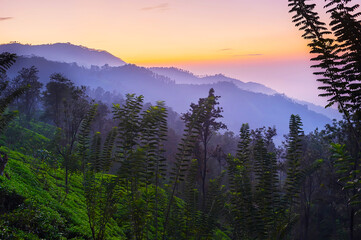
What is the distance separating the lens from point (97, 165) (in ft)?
38.1

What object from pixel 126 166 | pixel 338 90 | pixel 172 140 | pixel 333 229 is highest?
pixel 338 90

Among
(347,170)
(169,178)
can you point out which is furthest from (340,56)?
(169,178)

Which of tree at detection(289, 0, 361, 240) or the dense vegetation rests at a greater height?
tree at detection(289, 0, 361, 240)

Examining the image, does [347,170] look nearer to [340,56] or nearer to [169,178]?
[340,56]

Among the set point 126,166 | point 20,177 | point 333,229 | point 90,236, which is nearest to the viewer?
point 126,166

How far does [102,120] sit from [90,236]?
5910 centimetres

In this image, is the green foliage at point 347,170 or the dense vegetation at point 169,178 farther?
the dense vegetation at point 169,178

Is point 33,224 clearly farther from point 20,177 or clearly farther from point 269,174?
point 269,174

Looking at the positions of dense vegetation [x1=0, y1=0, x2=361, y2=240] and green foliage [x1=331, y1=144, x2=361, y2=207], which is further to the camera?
dense vegetation [x1=0, y1=0, x2=361, y2=240]

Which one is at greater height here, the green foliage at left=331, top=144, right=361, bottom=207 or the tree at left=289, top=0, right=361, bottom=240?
the tree at left=289, top=0, right=361, bottom=240

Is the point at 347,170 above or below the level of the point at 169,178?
above

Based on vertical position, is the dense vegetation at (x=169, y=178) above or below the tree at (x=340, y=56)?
below

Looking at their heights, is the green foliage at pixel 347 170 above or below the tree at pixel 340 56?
below

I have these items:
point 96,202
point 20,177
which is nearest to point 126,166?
point 96,202
